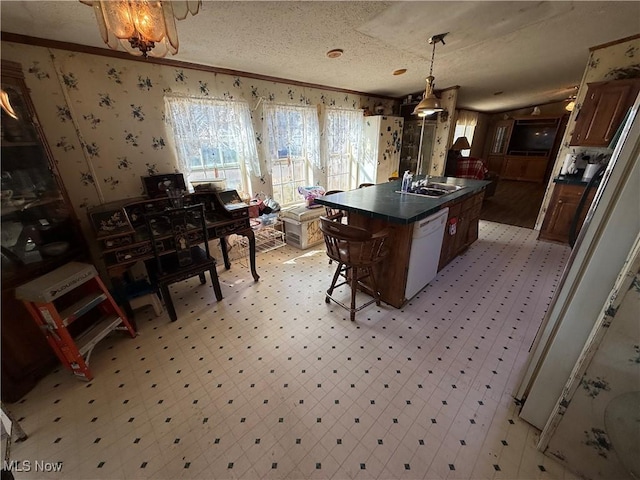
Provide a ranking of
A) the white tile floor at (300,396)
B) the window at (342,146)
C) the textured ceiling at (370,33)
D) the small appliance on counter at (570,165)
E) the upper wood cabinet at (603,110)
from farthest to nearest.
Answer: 1. the window at (342,146)
2. the small appliance on counter at (570,165)
3. the upper wood cabinet at (603,110)
4. the textured ceiling at (370,33)
5. the white tile floor at (300,396)

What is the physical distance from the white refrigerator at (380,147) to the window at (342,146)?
0.14 m

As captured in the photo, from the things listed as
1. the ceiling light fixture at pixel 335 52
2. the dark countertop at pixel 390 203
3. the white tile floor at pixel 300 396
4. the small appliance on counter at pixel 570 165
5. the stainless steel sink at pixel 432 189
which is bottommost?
the white tile floor at pixel 300 396

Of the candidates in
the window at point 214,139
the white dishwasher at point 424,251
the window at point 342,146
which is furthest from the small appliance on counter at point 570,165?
the window at point 214,139

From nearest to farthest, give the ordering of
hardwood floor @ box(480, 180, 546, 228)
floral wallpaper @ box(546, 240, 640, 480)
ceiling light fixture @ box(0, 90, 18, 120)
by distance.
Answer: floral wallpaper @ box(546, 240, 640, 480), ceiling light fixture @ box(0, 90, 18, 120), hardwood floor @ box(480, 180, 546, 228)

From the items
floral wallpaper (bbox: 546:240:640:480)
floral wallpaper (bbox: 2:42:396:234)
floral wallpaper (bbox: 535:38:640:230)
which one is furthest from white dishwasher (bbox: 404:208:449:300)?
floral wallpaper (bbox: 535:38:640:230)

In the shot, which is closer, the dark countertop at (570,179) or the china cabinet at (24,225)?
the china cabinet at (24,225)

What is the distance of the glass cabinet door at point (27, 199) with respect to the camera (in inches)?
60.5

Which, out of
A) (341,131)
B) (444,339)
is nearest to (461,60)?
(341,131)

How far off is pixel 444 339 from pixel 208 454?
171cm

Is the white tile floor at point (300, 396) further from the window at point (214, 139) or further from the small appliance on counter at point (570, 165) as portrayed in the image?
the small appliance on counter at point (570, 165)

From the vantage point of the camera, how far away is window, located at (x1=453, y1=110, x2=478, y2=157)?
22.8 ft

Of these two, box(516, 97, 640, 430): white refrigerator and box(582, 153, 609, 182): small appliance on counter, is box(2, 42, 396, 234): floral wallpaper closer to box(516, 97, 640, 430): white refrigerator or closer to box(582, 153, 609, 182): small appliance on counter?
box(516, 97, 640, 430): white refrigerator

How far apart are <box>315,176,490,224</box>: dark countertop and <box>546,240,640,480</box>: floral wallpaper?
1041 millimetres

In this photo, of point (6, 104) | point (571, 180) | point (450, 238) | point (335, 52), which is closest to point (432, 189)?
point (450, 238)
